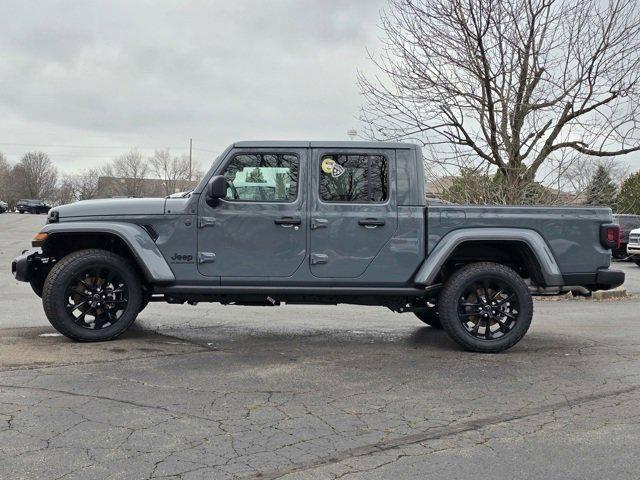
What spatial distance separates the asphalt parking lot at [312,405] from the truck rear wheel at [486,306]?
0.19 m

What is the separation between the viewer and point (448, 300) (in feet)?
21.1

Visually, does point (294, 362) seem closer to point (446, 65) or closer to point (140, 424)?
point (140, 424)

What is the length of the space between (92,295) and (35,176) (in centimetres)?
10403

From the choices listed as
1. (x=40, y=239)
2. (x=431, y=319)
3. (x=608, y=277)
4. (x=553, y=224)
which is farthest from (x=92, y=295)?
(x=608, y=277)

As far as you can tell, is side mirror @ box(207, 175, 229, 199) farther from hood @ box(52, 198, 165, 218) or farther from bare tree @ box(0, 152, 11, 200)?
bare tree @ box(0, 152, 11, 200)

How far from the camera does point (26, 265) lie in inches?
261

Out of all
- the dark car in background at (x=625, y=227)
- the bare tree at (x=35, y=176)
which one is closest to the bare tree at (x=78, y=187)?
the bare tree at (x=35, y=176)

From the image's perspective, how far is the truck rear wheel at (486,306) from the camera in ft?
21.2

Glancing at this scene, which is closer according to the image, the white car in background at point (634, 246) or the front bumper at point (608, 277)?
the front bumper at point (608, 277)

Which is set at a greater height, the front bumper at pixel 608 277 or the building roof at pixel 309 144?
the building roof at pixel 309 144

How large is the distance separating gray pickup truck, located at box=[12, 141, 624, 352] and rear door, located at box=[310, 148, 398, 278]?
1 centimetres

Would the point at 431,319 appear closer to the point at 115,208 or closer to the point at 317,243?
the point at 317,243

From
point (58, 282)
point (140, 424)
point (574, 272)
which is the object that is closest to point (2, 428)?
point (140, 424)

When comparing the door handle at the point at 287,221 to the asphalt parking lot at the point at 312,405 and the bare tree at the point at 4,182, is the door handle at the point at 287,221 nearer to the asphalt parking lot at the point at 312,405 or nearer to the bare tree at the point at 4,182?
the asphalt parking lot at the point at 312,405
